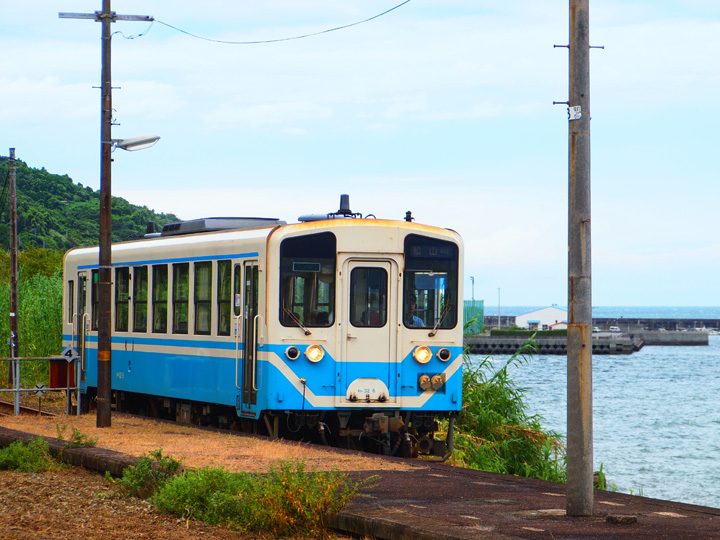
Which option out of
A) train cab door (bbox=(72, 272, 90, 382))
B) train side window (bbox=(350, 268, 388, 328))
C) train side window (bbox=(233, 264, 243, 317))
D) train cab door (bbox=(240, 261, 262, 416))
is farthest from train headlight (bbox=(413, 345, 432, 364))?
train cab door (bbox=(72, 272, 90, 382))

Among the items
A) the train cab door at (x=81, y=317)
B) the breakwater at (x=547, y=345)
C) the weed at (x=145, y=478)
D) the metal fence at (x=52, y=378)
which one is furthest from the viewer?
the breakwater at (x=547, y=345)

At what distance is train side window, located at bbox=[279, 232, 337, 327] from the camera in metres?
13.3

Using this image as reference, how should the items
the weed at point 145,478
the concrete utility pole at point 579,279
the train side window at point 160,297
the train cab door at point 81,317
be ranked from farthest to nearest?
the train cab door at point 81,317, the train side window at point 160,297, the weed at point 145,478, the concrete utility pole at point 579,279

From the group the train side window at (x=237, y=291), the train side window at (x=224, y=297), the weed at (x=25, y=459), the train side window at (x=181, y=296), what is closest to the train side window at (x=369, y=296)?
the train side window at (x=237, y=291)

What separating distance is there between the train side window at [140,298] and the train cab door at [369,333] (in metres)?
4.72

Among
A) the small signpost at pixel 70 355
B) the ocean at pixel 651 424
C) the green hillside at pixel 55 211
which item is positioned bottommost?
the ocean at pixel 651 424

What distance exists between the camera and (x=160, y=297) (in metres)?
16.4

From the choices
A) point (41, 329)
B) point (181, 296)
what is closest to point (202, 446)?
point (181, 296)

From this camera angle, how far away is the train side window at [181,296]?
15617 millimetres

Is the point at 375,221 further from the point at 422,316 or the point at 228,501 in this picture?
the point at 228,501

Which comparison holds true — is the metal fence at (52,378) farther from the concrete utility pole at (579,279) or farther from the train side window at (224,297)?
the concrete utility pole at (579,279)

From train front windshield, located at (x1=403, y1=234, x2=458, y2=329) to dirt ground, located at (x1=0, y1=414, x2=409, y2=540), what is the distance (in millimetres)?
2410

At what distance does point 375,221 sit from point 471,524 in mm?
6691

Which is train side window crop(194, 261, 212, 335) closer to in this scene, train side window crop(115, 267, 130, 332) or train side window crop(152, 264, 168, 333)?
train side window crop(152, 264, 168, 333)
